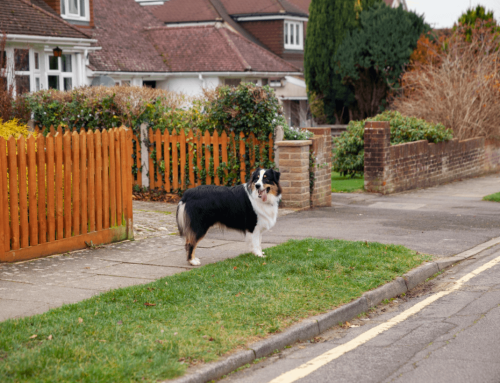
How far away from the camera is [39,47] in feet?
76.2

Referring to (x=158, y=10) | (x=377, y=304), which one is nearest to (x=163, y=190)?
(x=377, y=304)

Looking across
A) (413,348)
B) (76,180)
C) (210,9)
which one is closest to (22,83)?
(76,180)

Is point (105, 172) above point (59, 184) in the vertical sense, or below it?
above

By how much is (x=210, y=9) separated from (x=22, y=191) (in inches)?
1326

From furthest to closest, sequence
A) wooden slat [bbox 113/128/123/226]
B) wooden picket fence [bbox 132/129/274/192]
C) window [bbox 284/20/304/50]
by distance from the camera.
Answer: window [bbox 284/20/304/50] → wooden picket fence [bbox 132/129/274/192] → wooden slat [bbox 113/128/123/226]

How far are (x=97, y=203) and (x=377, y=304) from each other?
4.47m

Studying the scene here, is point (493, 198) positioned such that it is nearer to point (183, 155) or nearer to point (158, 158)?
point (183, 155)

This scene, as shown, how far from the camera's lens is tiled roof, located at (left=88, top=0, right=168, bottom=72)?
29266 millimetres

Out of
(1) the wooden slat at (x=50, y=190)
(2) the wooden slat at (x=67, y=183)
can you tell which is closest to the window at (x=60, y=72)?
(2) the wooden slat at (x=67, y=183)

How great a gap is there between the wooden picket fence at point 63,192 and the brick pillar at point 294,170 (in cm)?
403

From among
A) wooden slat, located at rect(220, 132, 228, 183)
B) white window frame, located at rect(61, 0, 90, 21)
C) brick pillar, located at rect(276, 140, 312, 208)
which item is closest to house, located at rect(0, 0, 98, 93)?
white window frame, located at rect(61, 0, 90, 21)

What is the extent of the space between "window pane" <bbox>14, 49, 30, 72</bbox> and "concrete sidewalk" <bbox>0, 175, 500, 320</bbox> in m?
10.8

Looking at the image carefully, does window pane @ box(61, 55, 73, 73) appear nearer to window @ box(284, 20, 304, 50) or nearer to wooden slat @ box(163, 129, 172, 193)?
wooden slat @ box(163, 129, 172, 193)

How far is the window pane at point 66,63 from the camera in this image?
985 inches
